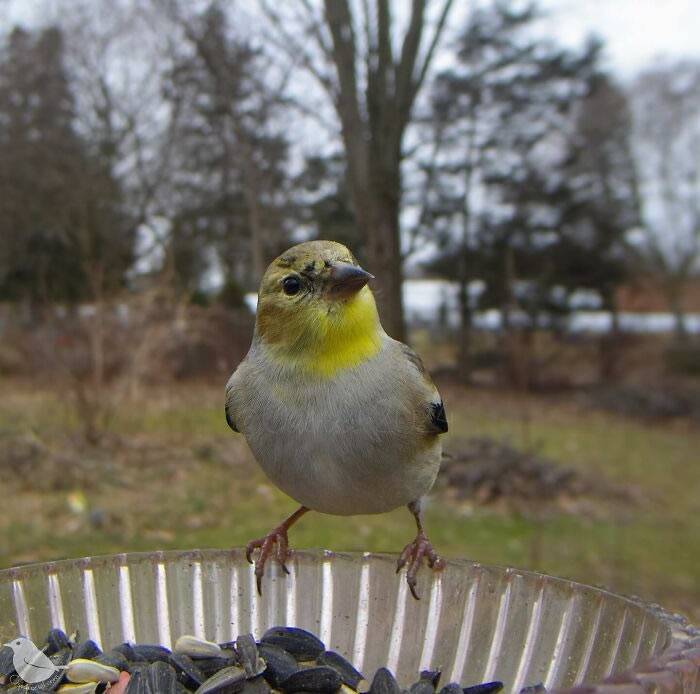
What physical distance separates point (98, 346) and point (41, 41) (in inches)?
321

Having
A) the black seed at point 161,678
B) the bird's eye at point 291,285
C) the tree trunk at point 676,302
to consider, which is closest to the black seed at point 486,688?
the black seed at point 161,678

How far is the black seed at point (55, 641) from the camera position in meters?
1.68

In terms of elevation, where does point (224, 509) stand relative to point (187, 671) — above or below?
below

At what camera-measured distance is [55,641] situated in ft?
5.53

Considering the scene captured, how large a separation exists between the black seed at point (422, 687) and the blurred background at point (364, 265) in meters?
1.13

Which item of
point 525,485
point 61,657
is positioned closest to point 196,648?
point 61,657

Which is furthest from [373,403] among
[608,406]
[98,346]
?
[608,406]

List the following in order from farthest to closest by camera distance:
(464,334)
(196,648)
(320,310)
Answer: (464,334), (320,310), (196,648)

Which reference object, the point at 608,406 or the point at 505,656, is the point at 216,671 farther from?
the point at 608,406

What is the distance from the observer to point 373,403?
6.01 feet

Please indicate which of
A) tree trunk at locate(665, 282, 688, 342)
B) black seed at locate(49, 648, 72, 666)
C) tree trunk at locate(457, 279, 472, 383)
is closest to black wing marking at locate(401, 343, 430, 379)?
black seed at locate(49, 648, 72, 666)

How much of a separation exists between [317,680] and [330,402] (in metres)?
0.58

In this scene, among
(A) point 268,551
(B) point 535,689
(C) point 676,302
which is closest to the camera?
(B) point 535,689

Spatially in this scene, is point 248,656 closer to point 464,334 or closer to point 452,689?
point 452,689
